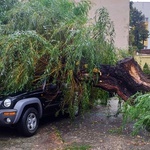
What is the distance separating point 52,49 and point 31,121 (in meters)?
1.70

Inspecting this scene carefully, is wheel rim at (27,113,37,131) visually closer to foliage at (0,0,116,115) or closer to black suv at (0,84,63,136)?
black suv at (0,84,63,136)

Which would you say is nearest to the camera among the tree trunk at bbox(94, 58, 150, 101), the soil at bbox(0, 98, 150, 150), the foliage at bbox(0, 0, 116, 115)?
the soil at bbox(0, 98, 150, 150)

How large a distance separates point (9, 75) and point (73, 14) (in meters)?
A: 3.14

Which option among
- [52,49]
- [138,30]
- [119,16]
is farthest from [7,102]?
[138,30]

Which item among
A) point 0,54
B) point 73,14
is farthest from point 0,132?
point 73,14

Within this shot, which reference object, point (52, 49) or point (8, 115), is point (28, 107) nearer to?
point (8, 115)

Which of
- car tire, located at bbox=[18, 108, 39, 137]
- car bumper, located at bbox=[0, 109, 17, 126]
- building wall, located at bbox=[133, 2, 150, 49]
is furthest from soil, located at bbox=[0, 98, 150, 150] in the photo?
building wall, located at bbox=[133, 2, 150, 49]

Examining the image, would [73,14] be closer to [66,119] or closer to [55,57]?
[55,57]

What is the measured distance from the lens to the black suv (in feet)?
20.4

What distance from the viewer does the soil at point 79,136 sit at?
5965mm

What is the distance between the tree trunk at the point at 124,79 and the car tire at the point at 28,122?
5.48 ft

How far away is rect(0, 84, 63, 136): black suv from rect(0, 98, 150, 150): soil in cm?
32

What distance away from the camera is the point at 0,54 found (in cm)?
675

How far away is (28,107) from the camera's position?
6.61 m
